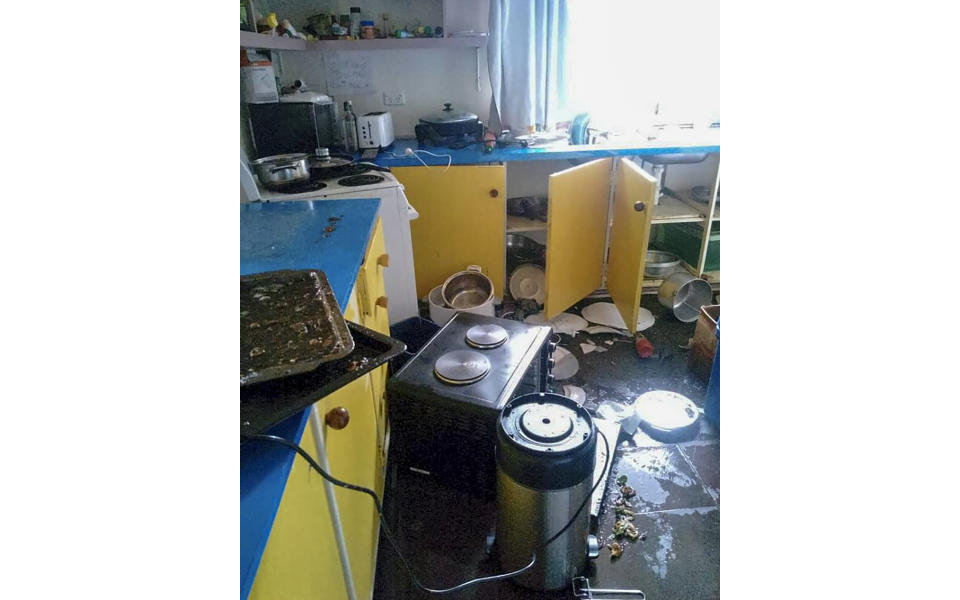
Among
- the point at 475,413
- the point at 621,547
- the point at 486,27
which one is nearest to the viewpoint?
the point at 475,413

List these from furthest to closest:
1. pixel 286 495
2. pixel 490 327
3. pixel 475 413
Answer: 1. pixel 490 327
2. pixel 475 413
3. pixel 286 495

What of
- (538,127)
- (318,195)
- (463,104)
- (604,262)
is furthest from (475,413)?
(463,104)

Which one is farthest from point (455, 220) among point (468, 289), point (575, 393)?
point (575, 393)

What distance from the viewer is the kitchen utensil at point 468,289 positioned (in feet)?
7.95

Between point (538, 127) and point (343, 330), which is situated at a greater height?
point (538, 127)

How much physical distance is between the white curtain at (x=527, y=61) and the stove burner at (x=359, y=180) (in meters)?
1.03

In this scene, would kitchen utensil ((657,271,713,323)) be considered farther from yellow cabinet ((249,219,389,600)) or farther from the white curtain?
yellow cabinet ((249,219,389,600))

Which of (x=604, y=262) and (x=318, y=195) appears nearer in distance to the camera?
(x=318, y=195)

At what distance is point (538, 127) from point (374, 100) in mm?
991

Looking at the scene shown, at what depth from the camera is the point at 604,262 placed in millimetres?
2689

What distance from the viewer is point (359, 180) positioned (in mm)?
1928

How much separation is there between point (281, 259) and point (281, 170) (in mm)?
741

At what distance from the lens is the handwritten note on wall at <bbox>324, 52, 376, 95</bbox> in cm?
272
